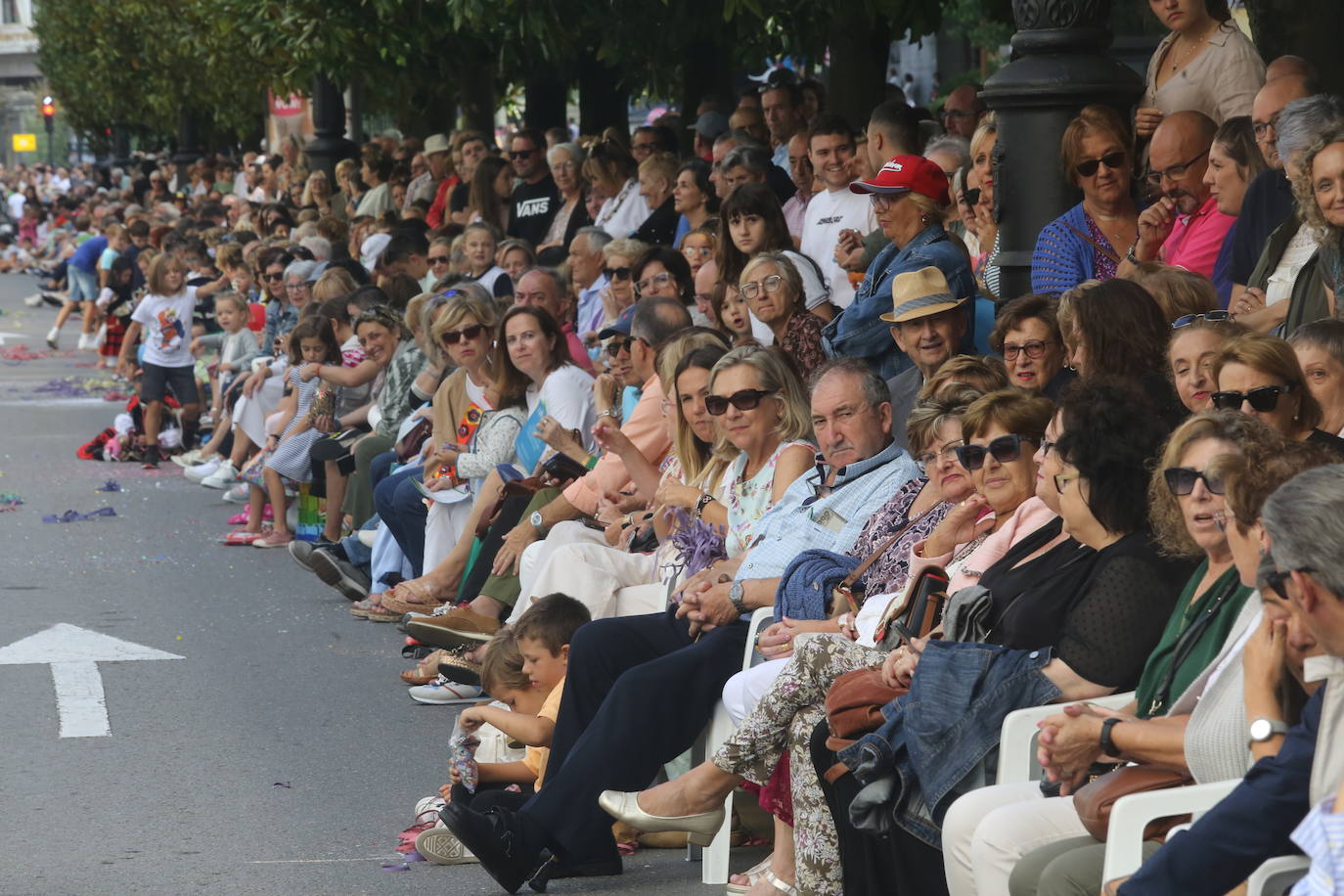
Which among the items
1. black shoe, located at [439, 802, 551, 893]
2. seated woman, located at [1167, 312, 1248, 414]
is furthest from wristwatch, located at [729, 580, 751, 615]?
seated woman, located at [1167, 312, 1248, 414]

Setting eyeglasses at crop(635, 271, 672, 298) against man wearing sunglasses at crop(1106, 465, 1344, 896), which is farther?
eyeglasses at crop(635, 271, 672, 298)

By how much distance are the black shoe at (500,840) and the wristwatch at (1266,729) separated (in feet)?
9.13

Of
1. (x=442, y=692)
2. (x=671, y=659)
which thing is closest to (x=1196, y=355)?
(x=671, y=659)

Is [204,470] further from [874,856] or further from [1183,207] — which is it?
[874,856]

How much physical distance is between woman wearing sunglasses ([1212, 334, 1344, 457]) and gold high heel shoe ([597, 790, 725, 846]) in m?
2.04

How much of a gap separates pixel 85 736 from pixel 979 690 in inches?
177

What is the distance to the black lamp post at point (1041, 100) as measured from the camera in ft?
24.2

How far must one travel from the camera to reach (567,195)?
1462 centimetres

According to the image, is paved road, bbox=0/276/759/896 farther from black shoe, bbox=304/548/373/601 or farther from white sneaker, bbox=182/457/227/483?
white sneaker, bbox=182/457/227/483

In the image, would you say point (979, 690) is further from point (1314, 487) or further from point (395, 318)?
point (395, 318)

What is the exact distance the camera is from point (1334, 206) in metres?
5.77

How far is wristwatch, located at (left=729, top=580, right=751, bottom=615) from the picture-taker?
6.74m

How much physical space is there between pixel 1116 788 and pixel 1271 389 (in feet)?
3.78

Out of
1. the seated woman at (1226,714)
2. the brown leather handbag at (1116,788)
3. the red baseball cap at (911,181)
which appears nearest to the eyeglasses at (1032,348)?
the red baseball cap at (911,181)
